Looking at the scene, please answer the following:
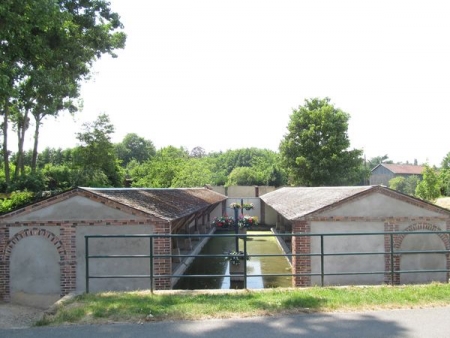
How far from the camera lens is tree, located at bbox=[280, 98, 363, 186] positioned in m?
34.1

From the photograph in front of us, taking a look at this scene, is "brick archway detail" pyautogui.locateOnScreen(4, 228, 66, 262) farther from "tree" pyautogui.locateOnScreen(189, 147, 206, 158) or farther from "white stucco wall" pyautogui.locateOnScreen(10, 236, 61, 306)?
"tree" pyautogui.locateOnScreen(189, 147, 206, 158)

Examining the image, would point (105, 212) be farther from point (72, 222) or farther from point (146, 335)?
point (146, 335)

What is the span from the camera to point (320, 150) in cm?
3438

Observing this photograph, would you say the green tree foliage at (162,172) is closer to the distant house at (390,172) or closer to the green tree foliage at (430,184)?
the green tree foliage at (430,184)

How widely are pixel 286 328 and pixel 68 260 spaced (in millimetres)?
7283

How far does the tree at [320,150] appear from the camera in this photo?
34125 millimetres

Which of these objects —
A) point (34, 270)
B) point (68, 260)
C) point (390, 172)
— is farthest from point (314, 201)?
point (390, 172)

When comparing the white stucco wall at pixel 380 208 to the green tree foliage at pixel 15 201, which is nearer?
the white stucco wall at pixel 380 208

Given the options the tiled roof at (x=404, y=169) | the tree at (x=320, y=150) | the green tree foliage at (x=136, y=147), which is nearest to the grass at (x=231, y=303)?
the tree at (x=320, y=150)

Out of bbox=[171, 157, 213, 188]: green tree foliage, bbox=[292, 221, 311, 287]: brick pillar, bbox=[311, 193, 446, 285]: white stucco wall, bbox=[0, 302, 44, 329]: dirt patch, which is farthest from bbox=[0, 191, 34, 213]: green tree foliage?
bbox=[171, 157, 213, 188]: green tree foliage

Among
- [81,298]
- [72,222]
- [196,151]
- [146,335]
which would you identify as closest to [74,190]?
[72,222]

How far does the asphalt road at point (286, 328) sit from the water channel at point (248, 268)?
7.29 meters

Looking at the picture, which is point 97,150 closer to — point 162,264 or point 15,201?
point 15,201

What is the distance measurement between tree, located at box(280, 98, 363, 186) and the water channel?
11243mm
